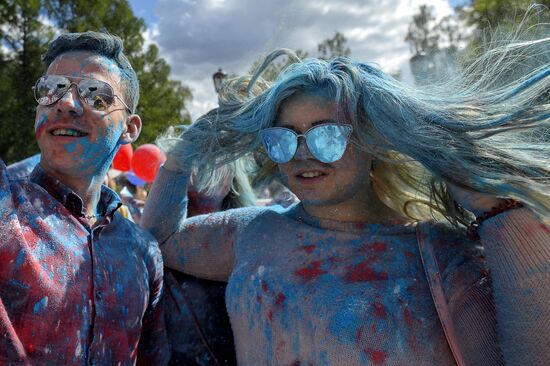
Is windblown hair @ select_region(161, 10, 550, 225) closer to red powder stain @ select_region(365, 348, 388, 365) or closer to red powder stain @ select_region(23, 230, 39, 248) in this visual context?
red powder stain @ select_region(365, 348, 388, 365)

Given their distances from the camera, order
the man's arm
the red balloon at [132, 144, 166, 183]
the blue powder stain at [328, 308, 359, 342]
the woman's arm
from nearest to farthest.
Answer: the blue powder stain at [328, 308, 359, 342] → the man's arm → the woman's arm → the red balloon at [132, 144, 166, 183]

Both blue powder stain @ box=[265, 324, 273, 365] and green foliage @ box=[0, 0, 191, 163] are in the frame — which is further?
green foliage @ box=[0, 0, 191, 163]

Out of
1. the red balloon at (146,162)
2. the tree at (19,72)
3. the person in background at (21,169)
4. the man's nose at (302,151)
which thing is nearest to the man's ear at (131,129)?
the man's nose at (302,151)

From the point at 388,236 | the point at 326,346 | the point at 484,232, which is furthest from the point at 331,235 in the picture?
the point at 484,232

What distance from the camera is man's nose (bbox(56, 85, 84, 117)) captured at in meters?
1.69

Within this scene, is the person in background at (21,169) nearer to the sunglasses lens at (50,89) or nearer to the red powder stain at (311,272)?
the sunglasses lens at (50,89)

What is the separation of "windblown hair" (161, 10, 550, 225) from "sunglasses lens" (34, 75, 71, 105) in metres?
0.50

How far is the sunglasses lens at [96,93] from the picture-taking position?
1.74 m

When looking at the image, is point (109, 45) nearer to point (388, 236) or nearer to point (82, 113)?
point (82, 113)

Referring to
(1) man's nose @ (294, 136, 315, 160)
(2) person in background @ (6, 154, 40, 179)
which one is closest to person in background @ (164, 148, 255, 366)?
(1) man's nose @ (294, 136, 315, 160)

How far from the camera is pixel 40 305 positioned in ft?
4.66

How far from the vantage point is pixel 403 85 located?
1741 mm

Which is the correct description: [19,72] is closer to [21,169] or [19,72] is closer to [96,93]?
[21,169]

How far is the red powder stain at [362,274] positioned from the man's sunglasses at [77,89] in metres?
0.96
